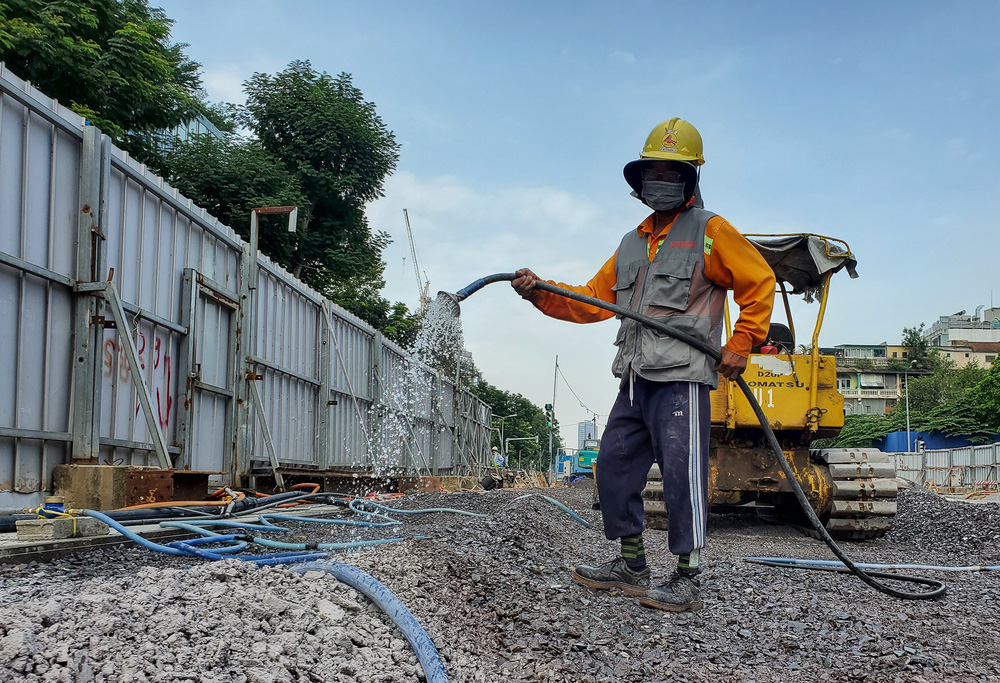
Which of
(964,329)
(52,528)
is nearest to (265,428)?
(52,528)

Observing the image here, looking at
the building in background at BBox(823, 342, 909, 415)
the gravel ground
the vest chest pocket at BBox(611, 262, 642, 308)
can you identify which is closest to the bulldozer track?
the gravel ground

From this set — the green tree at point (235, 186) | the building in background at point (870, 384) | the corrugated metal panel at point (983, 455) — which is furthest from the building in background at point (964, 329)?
the green tree at point (235, 186)

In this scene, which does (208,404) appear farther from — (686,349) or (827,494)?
(827,494)

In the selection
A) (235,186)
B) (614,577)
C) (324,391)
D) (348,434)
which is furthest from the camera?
(235,186)

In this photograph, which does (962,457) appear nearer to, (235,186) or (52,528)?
(235,186)

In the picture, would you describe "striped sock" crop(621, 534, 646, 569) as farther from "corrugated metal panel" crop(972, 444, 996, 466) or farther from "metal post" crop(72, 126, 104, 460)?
"corrugated metal panel" crop(972, 444, 996, 466)

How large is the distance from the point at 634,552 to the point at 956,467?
1205 inches

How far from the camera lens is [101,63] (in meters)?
16.4

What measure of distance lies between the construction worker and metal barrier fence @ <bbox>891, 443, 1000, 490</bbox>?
75.6 ft

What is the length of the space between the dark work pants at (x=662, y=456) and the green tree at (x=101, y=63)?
48.1ft

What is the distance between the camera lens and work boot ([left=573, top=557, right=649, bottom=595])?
12.5 feet

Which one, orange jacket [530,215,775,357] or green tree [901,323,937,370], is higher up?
green tree [901,323,937,370]

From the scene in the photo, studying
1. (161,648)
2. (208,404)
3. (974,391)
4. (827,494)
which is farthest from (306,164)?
(974,391)

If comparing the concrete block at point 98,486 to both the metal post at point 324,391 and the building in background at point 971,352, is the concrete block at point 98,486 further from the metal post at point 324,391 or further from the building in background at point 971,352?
the building in background at point 971,352
